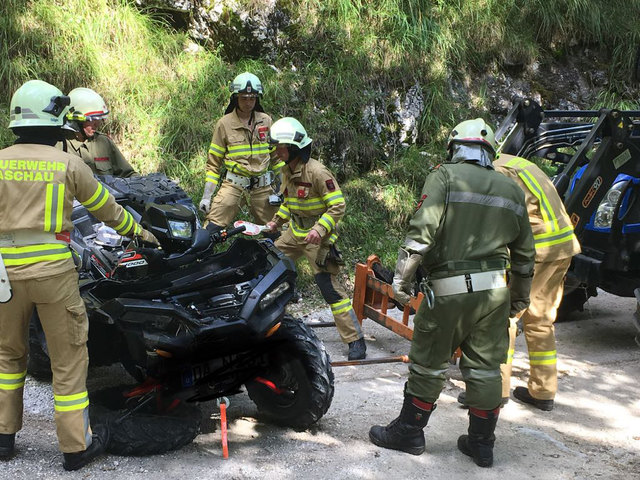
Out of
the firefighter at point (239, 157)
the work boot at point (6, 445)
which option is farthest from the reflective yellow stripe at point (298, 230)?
the work boot at point (6, 445)

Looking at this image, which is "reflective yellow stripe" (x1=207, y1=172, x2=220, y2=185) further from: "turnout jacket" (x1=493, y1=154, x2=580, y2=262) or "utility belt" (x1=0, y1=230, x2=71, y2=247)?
"utility belt" (x1=0, y1=230, x2=71, y2=247)

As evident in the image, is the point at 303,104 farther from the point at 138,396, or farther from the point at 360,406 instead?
the point at 138,396

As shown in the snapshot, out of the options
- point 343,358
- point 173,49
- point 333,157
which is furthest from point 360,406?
point 173,49

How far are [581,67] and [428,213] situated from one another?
9.21 meters

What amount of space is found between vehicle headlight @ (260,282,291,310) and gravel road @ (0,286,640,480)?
90cm

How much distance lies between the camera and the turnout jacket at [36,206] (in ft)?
11.6

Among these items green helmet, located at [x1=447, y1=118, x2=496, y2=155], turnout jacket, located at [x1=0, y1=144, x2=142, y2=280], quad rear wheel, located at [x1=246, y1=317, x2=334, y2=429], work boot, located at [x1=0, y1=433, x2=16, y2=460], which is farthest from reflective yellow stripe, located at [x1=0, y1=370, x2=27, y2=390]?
green helmet, located at [x1=447, y1=118, x2=496, y2=155]

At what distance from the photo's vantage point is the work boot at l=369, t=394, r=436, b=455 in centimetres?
407

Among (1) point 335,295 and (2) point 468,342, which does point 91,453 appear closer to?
(2) point 468,342

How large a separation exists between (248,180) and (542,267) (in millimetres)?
3267

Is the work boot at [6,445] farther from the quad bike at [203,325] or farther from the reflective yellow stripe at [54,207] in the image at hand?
the reflective yellow stripe at [54,207]

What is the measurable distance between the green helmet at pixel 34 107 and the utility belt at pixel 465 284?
88.3 inches

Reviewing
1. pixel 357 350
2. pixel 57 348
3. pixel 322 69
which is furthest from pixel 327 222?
pixel 322 69

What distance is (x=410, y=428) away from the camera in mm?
4082
